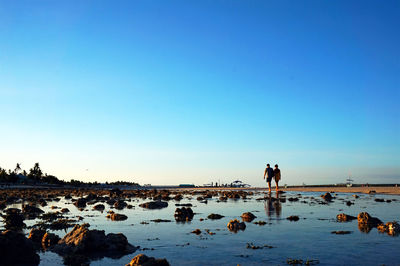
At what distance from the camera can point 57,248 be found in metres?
10.8

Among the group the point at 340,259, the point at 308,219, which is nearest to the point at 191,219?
the point at 308,219

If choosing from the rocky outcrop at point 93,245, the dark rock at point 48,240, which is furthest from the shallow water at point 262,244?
the dark rock at point 48,240

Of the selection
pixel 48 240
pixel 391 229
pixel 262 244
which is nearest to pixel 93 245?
pixel 48 240

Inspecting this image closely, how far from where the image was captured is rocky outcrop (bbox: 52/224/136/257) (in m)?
10.3

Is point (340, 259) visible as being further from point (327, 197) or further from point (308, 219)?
point (327, 197)

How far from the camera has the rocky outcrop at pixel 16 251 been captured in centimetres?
935

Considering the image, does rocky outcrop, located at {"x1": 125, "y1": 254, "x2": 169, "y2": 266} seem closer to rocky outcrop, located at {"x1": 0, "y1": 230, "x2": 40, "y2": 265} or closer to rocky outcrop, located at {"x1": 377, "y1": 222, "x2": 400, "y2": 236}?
rocky outcrop, located at {"x1": 0, "y1": 230, "x2": 40, "y2": 265}

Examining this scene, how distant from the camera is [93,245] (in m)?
10.6

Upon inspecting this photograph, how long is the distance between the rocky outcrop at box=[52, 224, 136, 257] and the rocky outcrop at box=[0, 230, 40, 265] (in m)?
0.97

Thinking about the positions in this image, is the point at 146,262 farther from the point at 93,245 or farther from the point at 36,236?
the point at 36,236

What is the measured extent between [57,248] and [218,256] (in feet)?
18.3

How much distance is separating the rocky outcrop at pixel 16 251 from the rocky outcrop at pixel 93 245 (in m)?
0.97

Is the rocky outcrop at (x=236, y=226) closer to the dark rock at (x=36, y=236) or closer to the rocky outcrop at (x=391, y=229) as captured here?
the rocky outcrop at (x=391, y=229)

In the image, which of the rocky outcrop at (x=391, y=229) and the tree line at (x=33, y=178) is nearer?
the rocky outcrop at (x=391, y=229)
